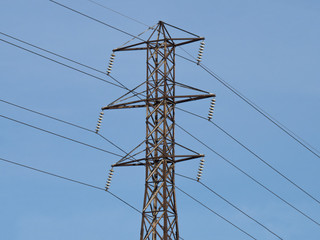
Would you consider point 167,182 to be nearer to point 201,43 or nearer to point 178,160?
point 178,160

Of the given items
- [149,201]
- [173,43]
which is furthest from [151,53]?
[149,201]

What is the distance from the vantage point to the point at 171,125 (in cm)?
5553

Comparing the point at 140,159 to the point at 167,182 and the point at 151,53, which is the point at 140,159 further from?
the point at 151,53

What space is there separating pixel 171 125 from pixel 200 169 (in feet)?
13.6

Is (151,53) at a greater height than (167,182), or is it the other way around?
(151,53)

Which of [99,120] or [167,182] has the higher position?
[99,120]

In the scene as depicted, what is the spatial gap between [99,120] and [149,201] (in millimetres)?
7446

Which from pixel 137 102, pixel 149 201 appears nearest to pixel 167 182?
pixel 149 201

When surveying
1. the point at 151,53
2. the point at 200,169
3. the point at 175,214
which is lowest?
the point at 175,214

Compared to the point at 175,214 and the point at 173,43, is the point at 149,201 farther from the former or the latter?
the point at 173,43

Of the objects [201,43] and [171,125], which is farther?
[201,43]

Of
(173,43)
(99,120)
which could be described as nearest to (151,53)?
(173,43)

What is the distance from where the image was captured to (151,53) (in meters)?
57.7

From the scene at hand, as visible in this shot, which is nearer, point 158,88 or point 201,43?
point 158,88
